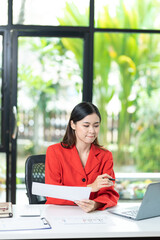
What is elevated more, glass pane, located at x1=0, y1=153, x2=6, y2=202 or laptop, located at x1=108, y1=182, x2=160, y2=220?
laptop, located at x1=108, y1=182, x2=160, y2=220

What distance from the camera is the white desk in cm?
166

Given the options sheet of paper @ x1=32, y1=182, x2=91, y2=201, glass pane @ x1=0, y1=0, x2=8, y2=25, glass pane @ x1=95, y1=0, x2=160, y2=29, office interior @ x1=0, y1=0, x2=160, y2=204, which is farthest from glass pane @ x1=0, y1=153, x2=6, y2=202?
sheet of paper @ x1=32, y1=182, x2=91, y2=201

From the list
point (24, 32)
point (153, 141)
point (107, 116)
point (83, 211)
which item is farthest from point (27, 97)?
point (83, 211)

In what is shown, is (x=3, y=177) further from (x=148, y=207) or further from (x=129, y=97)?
(x=148, y=207)

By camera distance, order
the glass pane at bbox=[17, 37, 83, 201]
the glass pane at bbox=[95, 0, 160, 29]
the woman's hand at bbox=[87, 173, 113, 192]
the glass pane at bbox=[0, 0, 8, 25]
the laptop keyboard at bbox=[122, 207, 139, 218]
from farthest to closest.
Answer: the glass pane at bbox=[17, 37, 83, 201], the glass pane at bbox=[95, 0, 160, 29], the glass pane at bbox=[0, 0, 8, 25], the woman's hand at bbox=[87, 173, 113, 192], the laptop keyboard at bbox=[122, 207, 139, 218]

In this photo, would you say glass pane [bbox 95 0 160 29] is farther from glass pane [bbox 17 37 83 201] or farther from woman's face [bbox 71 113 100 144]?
woman's face [bbox 71 113 100 144]

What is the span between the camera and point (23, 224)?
1.79m

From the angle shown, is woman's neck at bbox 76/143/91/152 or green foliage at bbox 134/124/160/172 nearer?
woman's neck at bbox 76/143/91/152

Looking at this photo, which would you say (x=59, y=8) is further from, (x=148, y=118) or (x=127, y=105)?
(x=148, y=118)

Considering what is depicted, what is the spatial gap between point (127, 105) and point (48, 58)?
3.92 ft

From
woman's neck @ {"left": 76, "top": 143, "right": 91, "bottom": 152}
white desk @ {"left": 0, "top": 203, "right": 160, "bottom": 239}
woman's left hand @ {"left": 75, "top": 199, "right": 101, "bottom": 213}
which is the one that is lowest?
white desk @ {"left": 0, "top": 203, "right": 160, "bottom": 239}

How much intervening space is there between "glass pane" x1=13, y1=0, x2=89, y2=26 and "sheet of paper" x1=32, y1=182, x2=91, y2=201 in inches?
82.6

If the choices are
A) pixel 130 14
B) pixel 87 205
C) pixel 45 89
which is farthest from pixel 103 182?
pixel 45 89

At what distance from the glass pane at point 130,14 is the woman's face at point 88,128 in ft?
5.59
